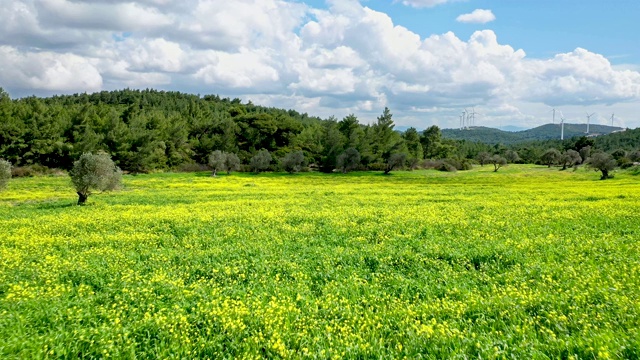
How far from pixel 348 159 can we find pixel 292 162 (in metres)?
15.0

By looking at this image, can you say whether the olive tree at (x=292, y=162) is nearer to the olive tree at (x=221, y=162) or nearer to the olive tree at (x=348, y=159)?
the olive tree at (x=348, y=159)

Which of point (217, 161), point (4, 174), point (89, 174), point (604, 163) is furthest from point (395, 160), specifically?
point (4, 174)

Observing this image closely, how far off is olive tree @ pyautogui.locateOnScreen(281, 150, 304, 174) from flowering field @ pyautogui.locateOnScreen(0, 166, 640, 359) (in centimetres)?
7464

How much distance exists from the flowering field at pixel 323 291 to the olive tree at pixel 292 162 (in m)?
74.6

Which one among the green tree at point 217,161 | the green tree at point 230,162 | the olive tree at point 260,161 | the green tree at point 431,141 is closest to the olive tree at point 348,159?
the olive tree at point 260,161

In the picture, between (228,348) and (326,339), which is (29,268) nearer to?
(228,348)

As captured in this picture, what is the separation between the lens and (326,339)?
8.48m

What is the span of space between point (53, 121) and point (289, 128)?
55.9m

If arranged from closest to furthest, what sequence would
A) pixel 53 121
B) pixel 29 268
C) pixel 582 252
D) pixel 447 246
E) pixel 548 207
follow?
pixel 29 268 → pixel 582 252 → pixel 447 246 → pixel 548 207 → pixel 53 121

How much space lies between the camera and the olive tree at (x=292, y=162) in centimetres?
9525

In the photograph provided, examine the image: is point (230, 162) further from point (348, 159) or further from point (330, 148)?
point (348, 159)

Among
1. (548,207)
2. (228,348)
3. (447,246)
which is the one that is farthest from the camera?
(548,207)

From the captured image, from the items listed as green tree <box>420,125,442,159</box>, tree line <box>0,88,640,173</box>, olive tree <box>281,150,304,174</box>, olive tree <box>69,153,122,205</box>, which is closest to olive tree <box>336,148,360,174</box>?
tree line <box>0,88,640,173</box>

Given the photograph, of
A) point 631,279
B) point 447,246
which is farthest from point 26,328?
point 631,279
